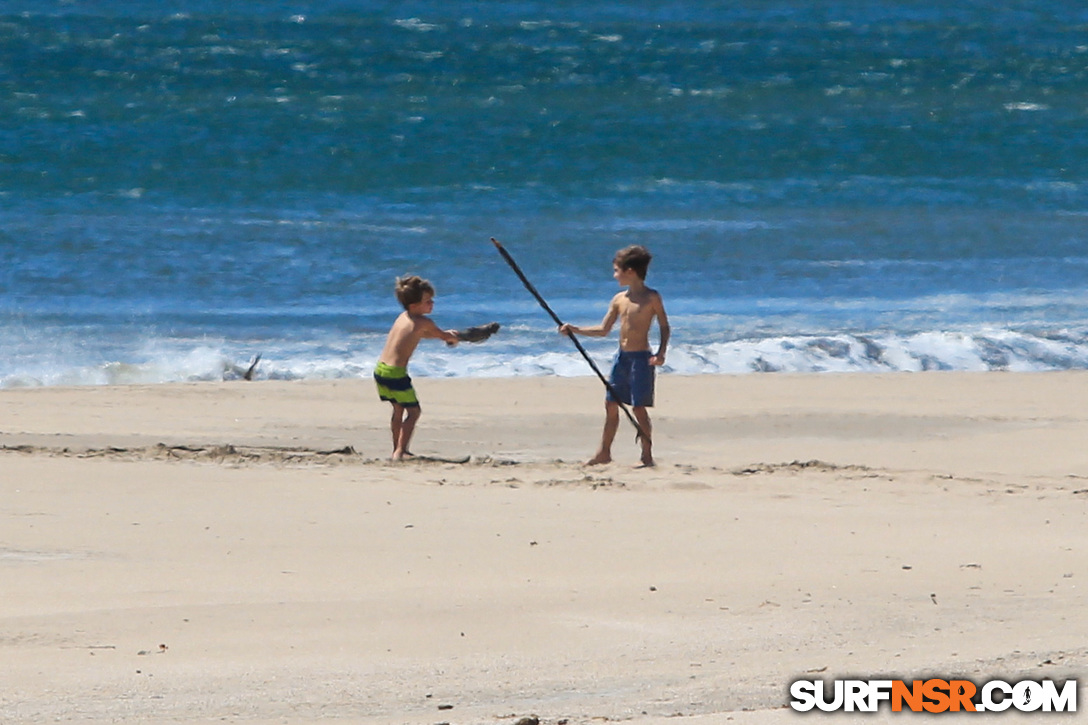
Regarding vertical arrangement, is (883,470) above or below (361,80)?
below

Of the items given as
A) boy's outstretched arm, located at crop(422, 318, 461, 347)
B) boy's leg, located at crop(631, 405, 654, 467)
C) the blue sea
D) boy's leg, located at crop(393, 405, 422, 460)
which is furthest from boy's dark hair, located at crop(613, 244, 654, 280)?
the blue sea

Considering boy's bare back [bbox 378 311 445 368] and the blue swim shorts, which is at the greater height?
boy's bare back [bbox 378 311 445 368]

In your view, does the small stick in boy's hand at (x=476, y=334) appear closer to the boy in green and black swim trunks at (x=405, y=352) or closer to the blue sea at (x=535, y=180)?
the boy in green and black swim trunks at (x=405, y=352)

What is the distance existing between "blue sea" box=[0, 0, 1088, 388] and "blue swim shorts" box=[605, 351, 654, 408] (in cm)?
314

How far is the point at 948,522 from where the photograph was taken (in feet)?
18.8

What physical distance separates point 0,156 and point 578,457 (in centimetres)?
1598

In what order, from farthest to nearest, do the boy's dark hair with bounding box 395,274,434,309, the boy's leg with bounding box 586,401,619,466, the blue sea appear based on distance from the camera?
the blue sea
the boy's dark hair with bounding box 395,274,434,309
the boy's leg with bounding box 586,401,619,466

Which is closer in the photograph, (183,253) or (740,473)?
(740,473)

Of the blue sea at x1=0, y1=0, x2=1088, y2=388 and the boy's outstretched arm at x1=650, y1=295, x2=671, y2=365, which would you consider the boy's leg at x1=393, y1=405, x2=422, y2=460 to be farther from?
the blue sea at x1=0, y1=0, x2=1088, y2=388

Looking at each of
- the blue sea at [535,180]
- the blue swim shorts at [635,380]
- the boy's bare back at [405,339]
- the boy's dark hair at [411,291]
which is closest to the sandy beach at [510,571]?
the blue swim shorts at [635,380]

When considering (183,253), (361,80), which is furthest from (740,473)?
(361,80)

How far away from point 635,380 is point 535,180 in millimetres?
13779

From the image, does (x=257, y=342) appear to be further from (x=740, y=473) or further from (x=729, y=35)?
(x=729, y=35)

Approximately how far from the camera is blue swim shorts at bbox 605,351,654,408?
292 inches
